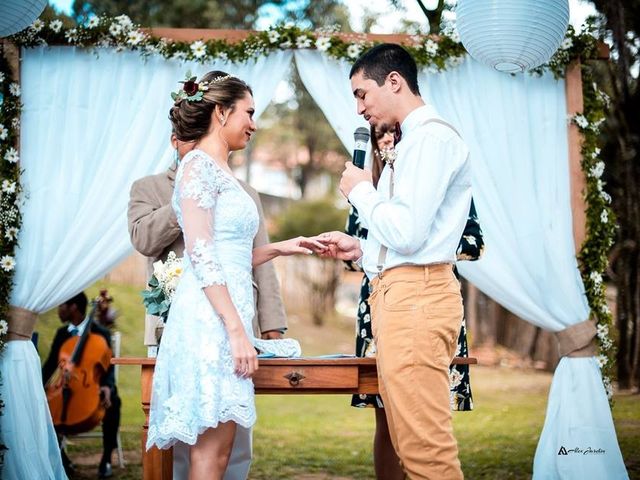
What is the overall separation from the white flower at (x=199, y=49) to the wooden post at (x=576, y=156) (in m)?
2.26

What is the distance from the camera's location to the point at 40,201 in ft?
16.6

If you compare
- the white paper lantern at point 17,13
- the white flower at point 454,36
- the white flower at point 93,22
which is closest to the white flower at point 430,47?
the white flower at point 454,36

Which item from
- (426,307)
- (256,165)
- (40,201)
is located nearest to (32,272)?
(40,201)

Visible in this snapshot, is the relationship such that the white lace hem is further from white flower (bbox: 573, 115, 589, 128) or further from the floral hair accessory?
white flower (bbox: 573, 115, 589, 128)

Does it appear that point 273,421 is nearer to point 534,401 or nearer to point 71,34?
point 534,401

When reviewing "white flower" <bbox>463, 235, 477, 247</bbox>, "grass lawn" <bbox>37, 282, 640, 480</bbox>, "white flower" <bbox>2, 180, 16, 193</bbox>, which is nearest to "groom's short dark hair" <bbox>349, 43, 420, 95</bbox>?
"white flower" <bbox>463, 235, 477, 247</bbox>

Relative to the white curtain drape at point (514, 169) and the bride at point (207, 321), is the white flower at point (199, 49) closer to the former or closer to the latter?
the white curtain drape at point (514, 169)

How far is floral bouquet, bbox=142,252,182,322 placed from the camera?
11.2 ft

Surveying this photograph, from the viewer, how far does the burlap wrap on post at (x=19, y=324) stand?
4.81 meters

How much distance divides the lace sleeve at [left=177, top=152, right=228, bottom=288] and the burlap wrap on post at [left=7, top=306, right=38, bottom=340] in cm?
235

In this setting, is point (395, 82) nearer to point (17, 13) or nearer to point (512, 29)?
point (512, 29)

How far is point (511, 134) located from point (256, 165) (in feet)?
91.6

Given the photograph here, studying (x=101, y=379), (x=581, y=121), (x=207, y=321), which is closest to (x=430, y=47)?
(x=581, y=121)
